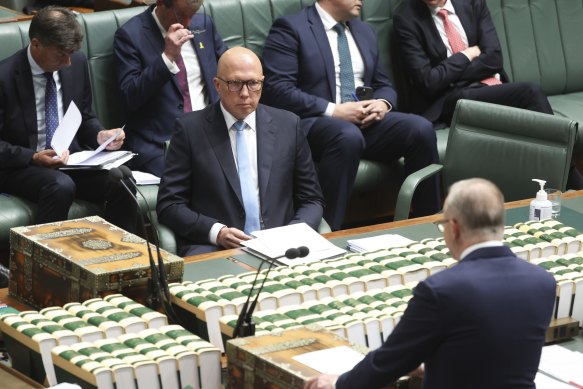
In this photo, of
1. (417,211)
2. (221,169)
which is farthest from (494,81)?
(221,169)

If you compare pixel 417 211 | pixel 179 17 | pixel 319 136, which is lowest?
pixel 417 211

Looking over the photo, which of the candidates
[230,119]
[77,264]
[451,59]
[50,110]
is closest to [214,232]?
[230,119]

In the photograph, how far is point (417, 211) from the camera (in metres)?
5.72

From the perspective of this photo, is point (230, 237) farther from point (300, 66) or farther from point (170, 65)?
point (300, 66)

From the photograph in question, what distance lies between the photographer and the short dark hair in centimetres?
506

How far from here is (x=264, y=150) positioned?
4676mm

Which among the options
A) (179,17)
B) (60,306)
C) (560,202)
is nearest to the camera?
(60,306)

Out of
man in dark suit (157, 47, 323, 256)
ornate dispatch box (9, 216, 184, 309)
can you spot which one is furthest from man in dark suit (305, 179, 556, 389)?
man in dark suit (157, 47, 323, 256)

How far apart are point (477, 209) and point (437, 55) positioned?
3.85 m

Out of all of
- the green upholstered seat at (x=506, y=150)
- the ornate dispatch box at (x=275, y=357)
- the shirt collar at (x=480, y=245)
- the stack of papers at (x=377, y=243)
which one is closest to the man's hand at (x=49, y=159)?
the green upholstered seat at (x=506, y=150)

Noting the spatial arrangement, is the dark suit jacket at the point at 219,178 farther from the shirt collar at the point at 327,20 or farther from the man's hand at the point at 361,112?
the shirt collar at the point at 327,20

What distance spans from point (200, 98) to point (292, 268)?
223 cm

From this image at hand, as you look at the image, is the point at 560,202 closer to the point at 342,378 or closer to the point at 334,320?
the point at 334,320

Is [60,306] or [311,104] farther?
[311,104]
